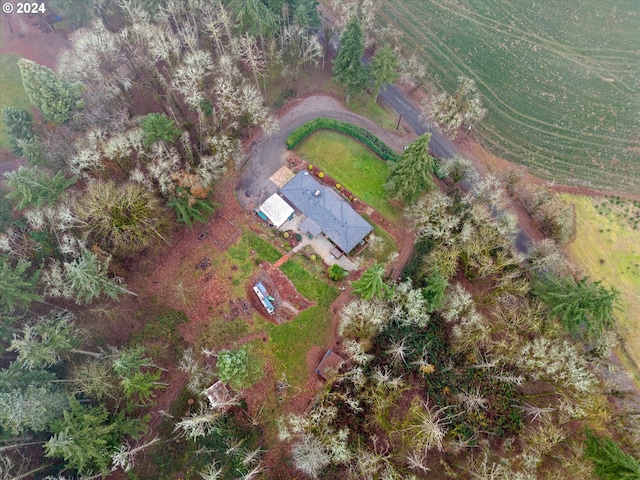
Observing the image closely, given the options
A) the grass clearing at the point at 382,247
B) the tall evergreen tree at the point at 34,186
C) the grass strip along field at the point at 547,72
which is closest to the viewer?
the tall evergreen tree at the point at 34,186

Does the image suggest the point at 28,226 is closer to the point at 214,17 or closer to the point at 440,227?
the point at 214,17

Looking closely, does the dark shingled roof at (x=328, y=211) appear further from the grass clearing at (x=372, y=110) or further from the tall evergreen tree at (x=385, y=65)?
the tall evergreen tree at (x=385, y=65)

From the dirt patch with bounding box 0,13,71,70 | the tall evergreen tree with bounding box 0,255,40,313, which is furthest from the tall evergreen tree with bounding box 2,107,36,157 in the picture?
the tall evergreen tree with bounding box 0,255,40,313

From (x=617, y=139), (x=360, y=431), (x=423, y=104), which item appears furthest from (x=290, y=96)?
(x=617, y=139)

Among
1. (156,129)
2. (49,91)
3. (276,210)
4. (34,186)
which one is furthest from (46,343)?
(49,91)

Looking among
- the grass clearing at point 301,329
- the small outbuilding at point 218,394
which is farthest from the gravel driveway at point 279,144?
the small outbuilding at point 218,394

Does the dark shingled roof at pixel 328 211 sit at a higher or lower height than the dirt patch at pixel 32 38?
lower
